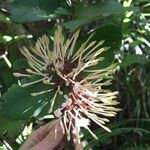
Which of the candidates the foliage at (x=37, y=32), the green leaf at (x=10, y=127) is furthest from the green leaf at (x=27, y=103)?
the green leaf at (x=10, y=127)

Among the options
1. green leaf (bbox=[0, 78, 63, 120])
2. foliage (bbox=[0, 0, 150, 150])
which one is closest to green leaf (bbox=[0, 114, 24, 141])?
foliage (bbox=[0, 0, 150, 150])

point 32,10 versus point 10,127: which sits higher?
point 32,10

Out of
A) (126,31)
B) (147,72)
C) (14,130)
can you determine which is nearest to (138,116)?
(147,72)

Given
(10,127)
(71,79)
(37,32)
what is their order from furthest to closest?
(37,32), (10,127), (71,79)

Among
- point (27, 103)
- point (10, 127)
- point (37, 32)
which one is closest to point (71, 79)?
point (27, 103)

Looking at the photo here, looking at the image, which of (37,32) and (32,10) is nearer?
(32,10)

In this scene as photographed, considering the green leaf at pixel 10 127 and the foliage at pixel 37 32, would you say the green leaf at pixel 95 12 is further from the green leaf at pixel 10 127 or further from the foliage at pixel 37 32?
the green leaf at pixel 10 127

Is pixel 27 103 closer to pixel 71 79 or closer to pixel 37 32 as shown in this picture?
pixel 71 79
